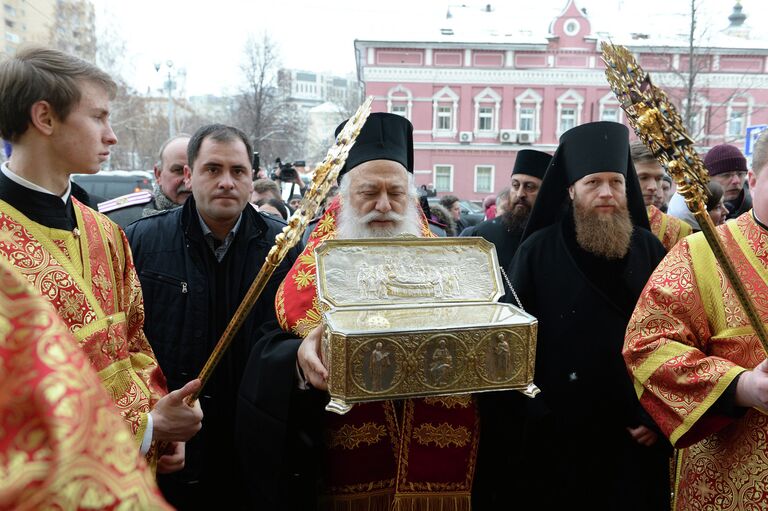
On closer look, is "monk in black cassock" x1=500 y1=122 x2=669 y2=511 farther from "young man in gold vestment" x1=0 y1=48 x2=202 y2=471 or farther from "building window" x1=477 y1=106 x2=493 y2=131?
"building window" x1=477 y1=106 x2=493 y2=131

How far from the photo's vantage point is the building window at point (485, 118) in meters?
34.5

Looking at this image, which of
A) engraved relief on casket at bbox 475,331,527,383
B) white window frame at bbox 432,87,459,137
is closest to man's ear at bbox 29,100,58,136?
engraved relief on casket at bbox 475,331,527,383

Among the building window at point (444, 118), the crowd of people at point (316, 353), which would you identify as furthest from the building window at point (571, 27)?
the crowd of people at point (316, 353)

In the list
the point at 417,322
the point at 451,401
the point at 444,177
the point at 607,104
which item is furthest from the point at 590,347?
the point at 607,104

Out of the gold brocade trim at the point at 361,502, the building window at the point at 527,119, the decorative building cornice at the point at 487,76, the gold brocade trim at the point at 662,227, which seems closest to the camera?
the gold brocade trim at the point at 361,502

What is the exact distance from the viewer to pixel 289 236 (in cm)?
191

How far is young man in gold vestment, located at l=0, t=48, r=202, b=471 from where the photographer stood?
173 cm

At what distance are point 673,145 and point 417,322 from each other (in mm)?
969

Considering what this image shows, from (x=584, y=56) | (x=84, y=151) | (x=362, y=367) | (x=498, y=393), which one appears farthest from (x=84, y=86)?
(x=584, y=56)

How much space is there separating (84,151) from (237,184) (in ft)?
3.97

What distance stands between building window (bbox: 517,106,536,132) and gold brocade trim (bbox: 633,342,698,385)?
33889 mm

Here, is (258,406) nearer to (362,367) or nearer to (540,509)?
(362,367)

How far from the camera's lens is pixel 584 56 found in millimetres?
33844

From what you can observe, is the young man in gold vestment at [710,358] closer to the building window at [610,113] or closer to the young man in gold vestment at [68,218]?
the young man in gold vestment at [68,218]
